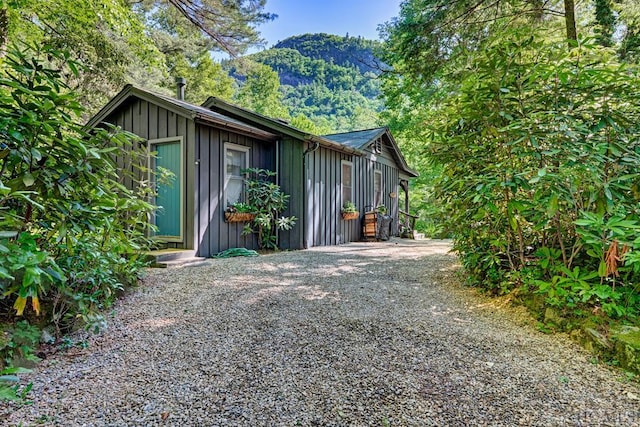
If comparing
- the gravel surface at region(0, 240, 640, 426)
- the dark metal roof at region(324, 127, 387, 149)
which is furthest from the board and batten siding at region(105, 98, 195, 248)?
the dark metal roof at region(324, 127, 387, 149)

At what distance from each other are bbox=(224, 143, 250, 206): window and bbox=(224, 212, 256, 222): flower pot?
0.28 m

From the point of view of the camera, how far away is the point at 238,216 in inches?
251

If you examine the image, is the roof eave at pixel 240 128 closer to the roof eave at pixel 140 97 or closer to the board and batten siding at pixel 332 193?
the roof eave at pixel 140 97

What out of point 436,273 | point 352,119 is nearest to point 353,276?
point 436,273

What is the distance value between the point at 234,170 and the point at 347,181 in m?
3.36

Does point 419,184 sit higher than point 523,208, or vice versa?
point 419,184

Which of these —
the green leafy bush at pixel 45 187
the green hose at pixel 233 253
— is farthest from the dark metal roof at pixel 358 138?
the green leafy bush at pixel 45 187

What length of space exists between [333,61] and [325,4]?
27602 mm

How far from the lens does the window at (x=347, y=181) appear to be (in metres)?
8.73

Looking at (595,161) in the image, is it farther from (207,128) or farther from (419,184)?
(419,184)

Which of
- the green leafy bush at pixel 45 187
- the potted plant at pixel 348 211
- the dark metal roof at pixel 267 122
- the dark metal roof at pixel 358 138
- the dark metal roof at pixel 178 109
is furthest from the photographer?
the dark metal roof at pixel 358 138

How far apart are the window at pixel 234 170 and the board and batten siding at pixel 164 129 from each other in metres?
0.75

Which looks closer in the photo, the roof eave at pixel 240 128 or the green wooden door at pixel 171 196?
the roof eave at pixel 240 128

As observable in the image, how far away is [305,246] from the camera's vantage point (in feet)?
23.5
